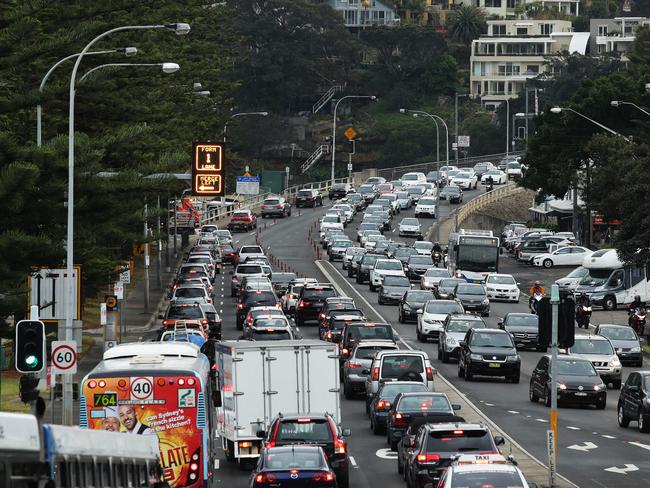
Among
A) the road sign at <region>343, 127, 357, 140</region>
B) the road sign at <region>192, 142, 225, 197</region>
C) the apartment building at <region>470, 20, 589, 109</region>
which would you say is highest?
the apartment building at <region>470, 20, 589, 109</region>

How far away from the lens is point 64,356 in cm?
2553

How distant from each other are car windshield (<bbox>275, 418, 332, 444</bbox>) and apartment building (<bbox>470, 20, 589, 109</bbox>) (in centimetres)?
16220

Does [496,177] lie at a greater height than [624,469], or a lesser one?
greater

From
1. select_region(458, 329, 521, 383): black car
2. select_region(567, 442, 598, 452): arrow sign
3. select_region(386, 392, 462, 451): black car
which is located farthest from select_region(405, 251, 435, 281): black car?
select_region(386, 392, 462, 451): black car

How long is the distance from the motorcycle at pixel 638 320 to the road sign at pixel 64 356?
120 feet

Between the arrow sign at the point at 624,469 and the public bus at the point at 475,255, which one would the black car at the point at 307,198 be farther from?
the arrow sign at the point at 624,469

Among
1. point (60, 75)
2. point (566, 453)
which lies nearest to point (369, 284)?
point (60, 75)

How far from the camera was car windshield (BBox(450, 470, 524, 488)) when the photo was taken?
20750 mm

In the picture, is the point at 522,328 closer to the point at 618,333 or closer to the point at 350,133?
the point at 618,333

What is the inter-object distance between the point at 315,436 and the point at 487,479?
5626 millimetres

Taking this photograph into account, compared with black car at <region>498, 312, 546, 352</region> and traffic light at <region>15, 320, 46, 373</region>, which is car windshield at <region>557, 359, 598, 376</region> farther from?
traffic light at <region>15, 320, 46, 373</region>

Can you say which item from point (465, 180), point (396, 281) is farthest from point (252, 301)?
point (465, 180)

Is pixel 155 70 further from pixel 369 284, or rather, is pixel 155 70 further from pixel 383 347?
pixel 383 347

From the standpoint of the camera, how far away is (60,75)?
46.3 metres
